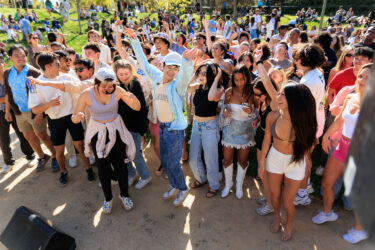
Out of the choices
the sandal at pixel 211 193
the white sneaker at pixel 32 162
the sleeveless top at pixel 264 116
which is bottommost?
the white sneaker at pixel 32 162

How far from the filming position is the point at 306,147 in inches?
103

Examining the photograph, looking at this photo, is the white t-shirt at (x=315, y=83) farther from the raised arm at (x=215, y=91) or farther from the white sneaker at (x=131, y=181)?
the white sneaker at (x=131, y=181)

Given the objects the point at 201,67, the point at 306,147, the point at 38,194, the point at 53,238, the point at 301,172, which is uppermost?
the point at 201,67

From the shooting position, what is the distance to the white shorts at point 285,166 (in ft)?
8.86

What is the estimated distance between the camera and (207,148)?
3.56 metres

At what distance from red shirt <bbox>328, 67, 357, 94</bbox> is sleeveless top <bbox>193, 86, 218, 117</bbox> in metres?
1.90

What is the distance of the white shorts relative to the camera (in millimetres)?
2701

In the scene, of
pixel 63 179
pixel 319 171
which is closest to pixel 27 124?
pixel 63 179

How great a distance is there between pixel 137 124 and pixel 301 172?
2.25m

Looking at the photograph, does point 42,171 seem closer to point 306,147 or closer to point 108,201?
point 108,201

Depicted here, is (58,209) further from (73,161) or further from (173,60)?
(173,60)

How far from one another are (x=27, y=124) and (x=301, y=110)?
4511 mm

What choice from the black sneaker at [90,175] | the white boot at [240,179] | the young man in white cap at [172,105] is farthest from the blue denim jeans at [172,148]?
the black sneaker at [90,175]

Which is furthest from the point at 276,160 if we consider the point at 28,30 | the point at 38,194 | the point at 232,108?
the point at 28,30
